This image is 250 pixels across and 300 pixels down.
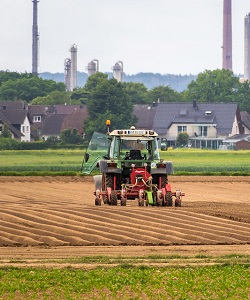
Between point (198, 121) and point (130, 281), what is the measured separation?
354 feet

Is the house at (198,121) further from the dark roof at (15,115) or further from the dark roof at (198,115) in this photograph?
the dark roof at (15,115)

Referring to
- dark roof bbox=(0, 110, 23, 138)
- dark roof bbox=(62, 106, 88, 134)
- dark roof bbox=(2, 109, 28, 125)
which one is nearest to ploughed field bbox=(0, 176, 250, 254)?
dark roof bbox=(0, 110, 23, 138)

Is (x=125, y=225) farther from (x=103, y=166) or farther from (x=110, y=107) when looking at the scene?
(x=110, y=107)

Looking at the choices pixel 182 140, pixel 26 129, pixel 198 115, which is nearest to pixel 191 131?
pixel 198 115

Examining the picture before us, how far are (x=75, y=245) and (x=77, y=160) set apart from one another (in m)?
47.0

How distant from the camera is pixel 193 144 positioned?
118938 millimetres

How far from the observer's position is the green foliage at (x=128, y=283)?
47.9ft

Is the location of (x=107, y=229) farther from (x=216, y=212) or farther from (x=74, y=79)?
(x=74, y=79)

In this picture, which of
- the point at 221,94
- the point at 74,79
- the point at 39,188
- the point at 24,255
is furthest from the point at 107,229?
the point at 74,79

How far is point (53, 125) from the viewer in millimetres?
126938

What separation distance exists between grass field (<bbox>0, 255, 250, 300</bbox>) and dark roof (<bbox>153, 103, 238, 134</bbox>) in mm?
105029

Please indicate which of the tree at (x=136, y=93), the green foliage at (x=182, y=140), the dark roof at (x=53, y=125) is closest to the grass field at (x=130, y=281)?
the green foliage at (x=182, y=140)

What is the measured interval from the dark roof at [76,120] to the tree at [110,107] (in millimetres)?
3690

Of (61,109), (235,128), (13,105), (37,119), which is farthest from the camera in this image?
(61,109)
